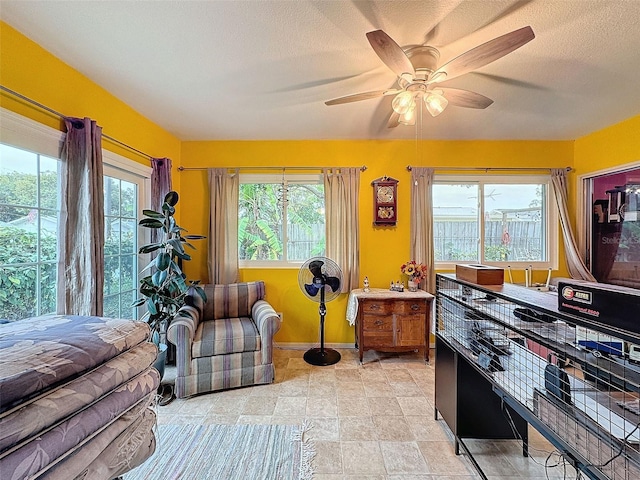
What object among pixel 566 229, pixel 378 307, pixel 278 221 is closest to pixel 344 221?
pixel 278 221

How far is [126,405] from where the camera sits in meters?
0.67

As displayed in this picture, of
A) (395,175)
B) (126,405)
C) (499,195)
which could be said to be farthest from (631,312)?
(499,195)

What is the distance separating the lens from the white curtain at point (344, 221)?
3.27m

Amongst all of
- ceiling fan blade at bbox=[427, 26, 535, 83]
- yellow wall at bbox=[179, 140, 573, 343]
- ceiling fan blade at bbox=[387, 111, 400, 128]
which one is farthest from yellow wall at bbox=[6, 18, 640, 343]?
ceiling fan blade at bbox=[427, 26, 535, 83]

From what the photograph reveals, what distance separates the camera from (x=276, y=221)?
3.45 meters

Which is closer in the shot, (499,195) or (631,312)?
(631,312)

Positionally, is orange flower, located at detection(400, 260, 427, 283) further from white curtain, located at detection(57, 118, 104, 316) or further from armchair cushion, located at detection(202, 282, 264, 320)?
white curtain, located at detection(57, 118, 104, 316)

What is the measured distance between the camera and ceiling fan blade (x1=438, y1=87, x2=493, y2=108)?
179 cm

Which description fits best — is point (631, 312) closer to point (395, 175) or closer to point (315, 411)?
point (315, 411)

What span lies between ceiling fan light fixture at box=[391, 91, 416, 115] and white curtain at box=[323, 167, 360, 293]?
1481 millimetres

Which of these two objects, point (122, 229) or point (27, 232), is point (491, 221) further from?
point (27, 232)

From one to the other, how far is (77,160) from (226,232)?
1581 millimetres

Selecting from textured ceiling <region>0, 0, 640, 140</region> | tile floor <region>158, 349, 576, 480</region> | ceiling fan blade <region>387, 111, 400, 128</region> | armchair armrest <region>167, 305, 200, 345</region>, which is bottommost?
tile floor <region>158, 349, 576, 480</region>

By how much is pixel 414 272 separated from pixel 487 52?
219 cm
